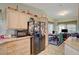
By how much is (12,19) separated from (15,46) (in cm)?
43

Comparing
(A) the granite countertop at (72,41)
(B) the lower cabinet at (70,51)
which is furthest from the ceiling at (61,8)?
(B) the lower cabinet at (70,51)

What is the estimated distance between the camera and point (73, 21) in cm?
165

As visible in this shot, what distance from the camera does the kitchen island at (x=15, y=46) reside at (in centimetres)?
152

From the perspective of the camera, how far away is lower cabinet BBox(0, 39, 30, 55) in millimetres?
1526

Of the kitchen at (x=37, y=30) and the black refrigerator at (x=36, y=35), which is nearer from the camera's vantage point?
the kitchen at (x=37, y=30)

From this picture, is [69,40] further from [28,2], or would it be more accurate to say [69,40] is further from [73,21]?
[28,2]

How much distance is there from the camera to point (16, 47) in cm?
160

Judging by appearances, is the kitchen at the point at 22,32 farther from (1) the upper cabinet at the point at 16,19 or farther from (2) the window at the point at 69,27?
(2) the window at the point at 69,27

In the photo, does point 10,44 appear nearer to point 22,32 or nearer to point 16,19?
point 22,32

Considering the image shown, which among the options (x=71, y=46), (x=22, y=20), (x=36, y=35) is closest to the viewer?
(x=71, y=46)

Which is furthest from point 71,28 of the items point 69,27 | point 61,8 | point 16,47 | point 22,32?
point 16,47

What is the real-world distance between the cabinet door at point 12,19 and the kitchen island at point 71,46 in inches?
35.3

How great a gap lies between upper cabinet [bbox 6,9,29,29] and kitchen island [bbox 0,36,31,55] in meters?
0.20
